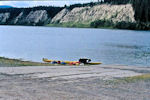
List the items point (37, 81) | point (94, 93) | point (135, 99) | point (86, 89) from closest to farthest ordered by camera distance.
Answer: point (135, 99)
point (94, 93)
point (86, 89)
point (37, 81)

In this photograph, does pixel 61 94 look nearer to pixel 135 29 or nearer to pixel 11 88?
pixel 11 88

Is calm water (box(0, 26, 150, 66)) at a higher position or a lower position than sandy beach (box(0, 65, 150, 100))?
lower

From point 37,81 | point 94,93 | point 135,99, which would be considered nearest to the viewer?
point 135,99

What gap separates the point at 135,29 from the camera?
632 feet

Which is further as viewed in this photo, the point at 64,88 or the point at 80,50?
the point at 80,50

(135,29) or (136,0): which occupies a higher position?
(136,0)

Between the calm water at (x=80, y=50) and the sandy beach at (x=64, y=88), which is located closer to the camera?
the sandy beach at (x=64, y=88)

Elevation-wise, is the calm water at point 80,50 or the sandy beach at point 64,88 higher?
the sandy beach at point 64,88

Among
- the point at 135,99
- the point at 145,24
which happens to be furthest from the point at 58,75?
the point at 145,24

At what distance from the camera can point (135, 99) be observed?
9.51m

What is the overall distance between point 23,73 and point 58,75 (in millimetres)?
1714

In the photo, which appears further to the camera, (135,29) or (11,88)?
(135,29)

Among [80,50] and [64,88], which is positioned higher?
[64,88]

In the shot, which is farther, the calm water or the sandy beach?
the calm water
